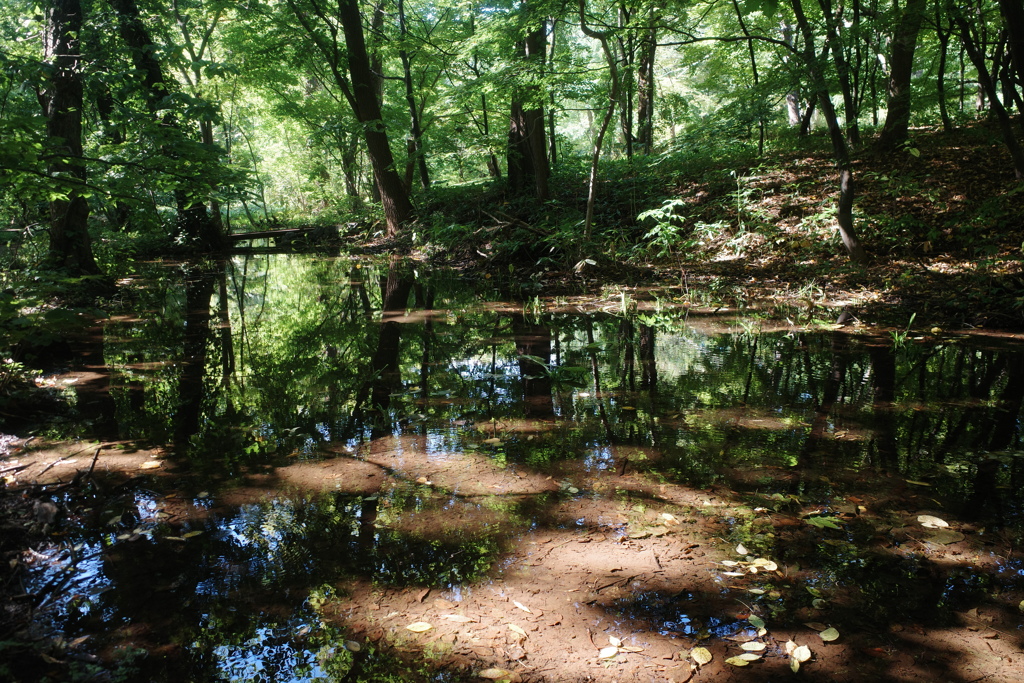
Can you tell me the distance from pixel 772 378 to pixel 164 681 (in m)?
4.62

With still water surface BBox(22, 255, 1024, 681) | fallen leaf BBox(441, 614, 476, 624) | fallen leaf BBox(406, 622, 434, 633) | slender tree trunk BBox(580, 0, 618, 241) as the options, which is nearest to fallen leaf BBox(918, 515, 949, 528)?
still water surface BBox(22, 255, 1024, 681)

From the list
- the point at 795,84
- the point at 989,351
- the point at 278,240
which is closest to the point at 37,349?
the point at 795,84

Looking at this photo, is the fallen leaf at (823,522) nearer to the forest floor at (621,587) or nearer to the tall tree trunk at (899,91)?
the forest floor at (621,587)

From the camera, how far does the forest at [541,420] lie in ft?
6.93

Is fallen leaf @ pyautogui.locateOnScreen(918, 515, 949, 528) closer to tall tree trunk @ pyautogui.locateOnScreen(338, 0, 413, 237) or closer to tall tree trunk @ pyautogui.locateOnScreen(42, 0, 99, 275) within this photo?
tall tree trunk @ pyautogui.locateOnScreen(42, 0, 99, 275)

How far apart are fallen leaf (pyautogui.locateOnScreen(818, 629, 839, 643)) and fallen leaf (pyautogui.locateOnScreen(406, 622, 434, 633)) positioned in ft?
4.65

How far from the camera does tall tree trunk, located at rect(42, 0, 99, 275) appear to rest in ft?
17.5

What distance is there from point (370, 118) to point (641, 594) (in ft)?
45.5

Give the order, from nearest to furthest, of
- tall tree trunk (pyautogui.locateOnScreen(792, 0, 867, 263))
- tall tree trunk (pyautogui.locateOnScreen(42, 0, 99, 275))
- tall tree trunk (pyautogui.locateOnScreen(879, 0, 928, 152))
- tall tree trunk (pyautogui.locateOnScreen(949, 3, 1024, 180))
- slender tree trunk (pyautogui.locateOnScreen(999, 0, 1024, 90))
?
tall tree trunk (pyautogui.locateOnScreen(42, 0, 99, 275)) < slender tree trunk (pyautogui.locateOnScreen(999, 0, 1024, 90)) < tall tree trunk (pyautogui.locateOnScreen(792, 0, 867, 263)) < tall tree trunk (pyautogui.locateOnScreen(949, 3, 1024, 180)) < tall tree trunk (pyautogui.locateOnScreen(879, 0, 928, 152))

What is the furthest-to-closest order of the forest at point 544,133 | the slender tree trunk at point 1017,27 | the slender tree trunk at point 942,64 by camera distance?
the slender tree trunk at point 942,64, the forest at point 544,133, the slender tree trunk at point 1017,27

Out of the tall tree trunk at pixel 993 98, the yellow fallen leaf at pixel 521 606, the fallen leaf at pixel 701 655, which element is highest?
the tall tree trunk at pixel 993 98

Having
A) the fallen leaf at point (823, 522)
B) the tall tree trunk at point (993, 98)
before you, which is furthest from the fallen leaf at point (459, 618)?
the tall tree trunk at point (993, 98)

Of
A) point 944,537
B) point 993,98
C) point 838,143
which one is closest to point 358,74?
point 838,143

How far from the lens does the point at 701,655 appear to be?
1971 millimetres
